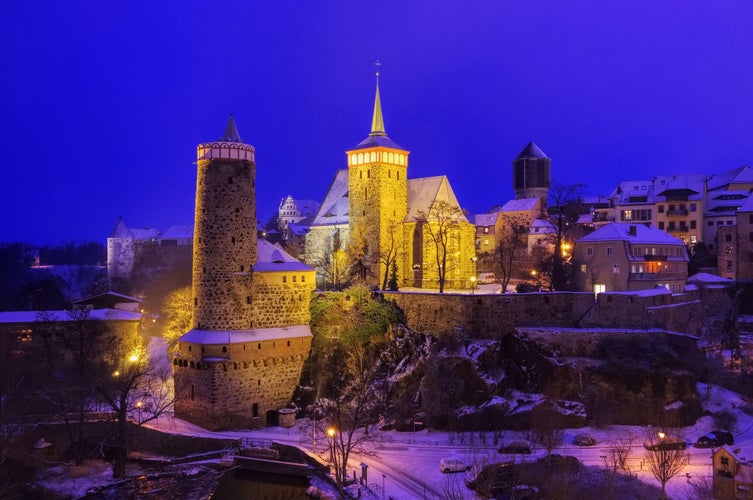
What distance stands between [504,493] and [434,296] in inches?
632

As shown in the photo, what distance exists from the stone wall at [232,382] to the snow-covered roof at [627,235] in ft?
72.1

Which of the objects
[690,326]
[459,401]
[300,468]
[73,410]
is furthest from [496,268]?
[73,410]

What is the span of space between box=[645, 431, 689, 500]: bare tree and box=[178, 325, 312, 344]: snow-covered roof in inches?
790

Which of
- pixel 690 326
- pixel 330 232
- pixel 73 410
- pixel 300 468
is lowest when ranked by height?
pixel 300 468

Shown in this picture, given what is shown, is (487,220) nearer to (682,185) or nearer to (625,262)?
(682,185)

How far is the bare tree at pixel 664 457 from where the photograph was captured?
2606cm

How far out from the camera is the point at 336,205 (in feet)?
188

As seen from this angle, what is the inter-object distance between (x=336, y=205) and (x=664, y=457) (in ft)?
120

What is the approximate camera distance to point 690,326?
4219 centimetres

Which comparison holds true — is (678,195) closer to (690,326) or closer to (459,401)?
(690,326)

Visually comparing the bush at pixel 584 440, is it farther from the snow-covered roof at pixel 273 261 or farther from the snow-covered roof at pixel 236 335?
the snow-covered roof at pixel 273 261

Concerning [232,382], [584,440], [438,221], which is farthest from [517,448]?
[438,221]

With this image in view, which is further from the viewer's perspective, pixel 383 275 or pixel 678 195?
pixel 678 195

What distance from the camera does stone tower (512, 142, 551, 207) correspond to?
309 feet
